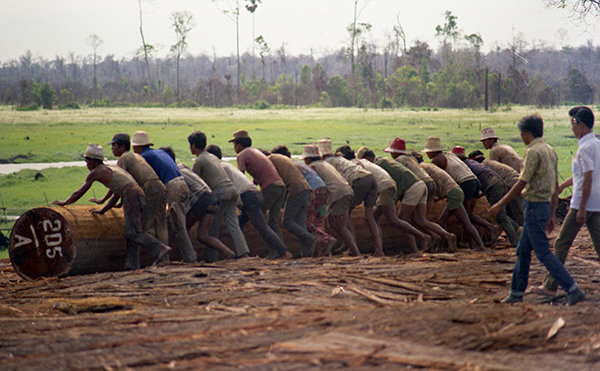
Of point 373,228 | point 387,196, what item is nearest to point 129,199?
point 373,228

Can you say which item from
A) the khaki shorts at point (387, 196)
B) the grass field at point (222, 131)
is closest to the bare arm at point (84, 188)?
the khaki shorts at point (387, 196)

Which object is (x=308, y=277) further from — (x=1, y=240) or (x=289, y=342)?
(x=1, y=240)

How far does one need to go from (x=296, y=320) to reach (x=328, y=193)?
4.36 metres

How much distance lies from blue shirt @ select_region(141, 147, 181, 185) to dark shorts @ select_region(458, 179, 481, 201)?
435 centimetres

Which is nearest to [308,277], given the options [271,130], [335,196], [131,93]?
[335,196]

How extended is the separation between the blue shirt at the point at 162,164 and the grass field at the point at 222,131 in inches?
233

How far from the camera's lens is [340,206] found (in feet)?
29.6

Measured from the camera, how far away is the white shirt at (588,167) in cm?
557

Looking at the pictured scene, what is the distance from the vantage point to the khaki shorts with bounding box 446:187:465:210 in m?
9.54

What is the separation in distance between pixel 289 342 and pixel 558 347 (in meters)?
1.77

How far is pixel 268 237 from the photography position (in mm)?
8445

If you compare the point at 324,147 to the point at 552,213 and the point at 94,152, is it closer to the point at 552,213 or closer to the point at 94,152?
the point at 94,152

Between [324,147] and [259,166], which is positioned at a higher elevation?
[324,147]

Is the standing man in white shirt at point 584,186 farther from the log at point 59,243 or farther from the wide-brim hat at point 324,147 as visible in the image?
the log at point 59,243
